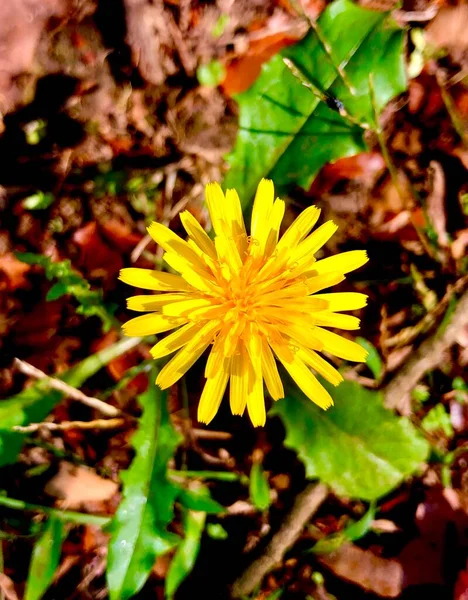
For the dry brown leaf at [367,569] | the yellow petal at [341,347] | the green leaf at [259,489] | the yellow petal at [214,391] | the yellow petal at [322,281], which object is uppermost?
the yellow petal at [322,281]

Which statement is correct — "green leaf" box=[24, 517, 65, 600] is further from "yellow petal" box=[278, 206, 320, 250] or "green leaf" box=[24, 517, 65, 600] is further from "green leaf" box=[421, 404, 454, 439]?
"green leaf" box=[421, 404, 454, 439]

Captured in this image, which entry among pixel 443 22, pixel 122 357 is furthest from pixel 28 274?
pixel 443 22

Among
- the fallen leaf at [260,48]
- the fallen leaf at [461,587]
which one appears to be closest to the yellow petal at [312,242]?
the fallen leaf at [260,48]

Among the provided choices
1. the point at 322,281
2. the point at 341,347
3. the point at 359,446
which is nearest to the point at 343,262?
the point at 322,281

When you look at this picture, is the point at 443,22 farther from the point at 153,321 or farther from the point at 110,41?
the point at 153,321

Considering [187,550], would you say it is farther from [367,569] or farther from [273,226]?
[273,226]

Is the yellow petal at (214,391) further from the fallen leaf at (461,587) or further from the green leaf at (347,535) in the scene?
the fallen leaf at (461,587)
